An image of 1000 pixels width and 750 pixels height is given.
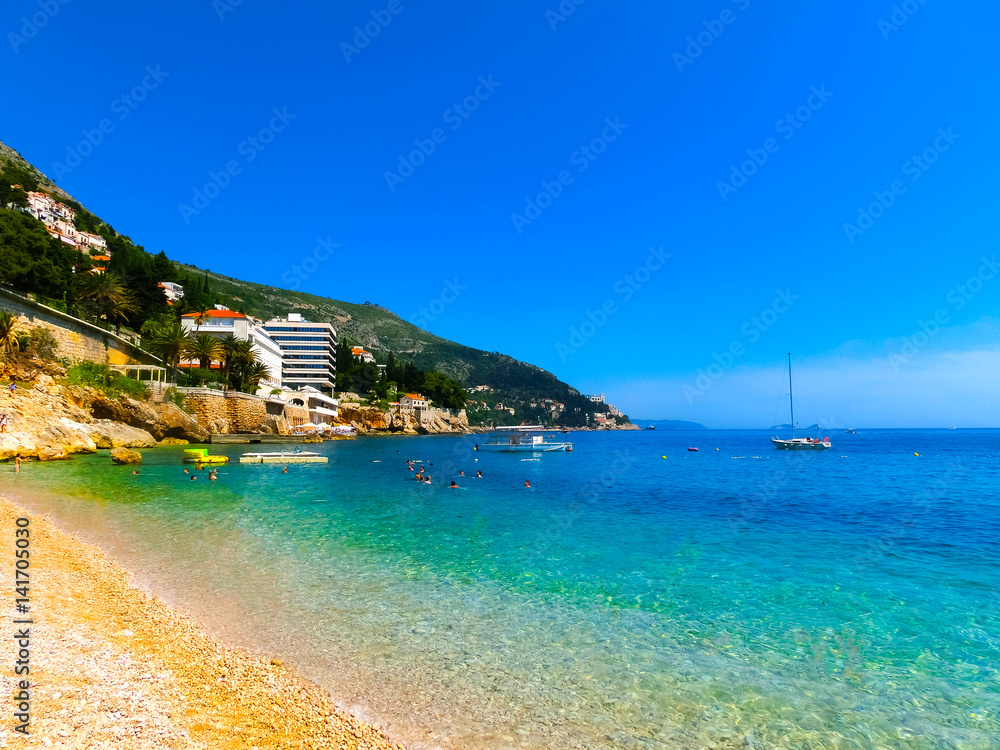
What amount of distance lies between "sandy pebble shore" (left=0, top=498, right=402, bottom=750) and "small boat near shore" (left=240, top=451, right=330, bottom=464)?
3017 centimetres

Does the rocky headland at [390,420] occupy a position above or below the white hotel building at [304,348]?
below

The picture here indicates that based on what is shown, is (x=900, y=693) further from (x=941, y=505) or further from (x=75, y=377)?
(x=75, y=377)

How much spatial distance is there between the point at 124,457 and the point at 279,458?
33.3 ft

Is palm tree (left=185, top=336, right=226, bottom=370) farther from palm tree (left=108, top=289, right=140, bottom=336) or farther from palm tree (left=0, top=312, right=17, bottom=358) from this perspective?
palm tree (left=0, top=312, right=17, bottom=358)

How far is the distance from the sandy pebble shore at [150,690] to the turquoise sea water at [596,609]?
0.55 metres

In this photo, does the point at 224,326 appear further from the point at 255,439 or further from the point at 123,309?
the point at 255,439

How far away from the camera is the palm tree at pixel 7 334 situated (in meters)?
36.0

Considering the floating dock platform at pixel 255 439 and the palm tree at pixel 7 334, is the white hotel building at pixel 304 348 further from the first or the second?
the palm tree at pixel 7 334

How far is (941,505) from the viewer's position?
24031 millimetres

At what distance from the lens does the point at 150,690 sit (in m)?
5.49

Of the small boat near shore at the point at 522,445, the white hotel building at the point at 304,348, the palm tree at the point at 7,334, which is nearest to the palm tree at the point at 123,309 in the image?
the palm tree at the point at 7,334

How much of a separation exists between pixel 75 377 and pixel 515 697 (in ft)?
158

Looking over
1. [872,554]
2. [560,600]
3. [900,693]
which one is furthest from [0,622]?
[872,554]

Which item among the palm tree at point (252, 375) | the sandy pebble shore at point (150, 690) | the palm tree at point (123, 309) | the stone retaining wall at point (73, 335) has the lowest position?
the sandy pebble shore at point (150, 690)
